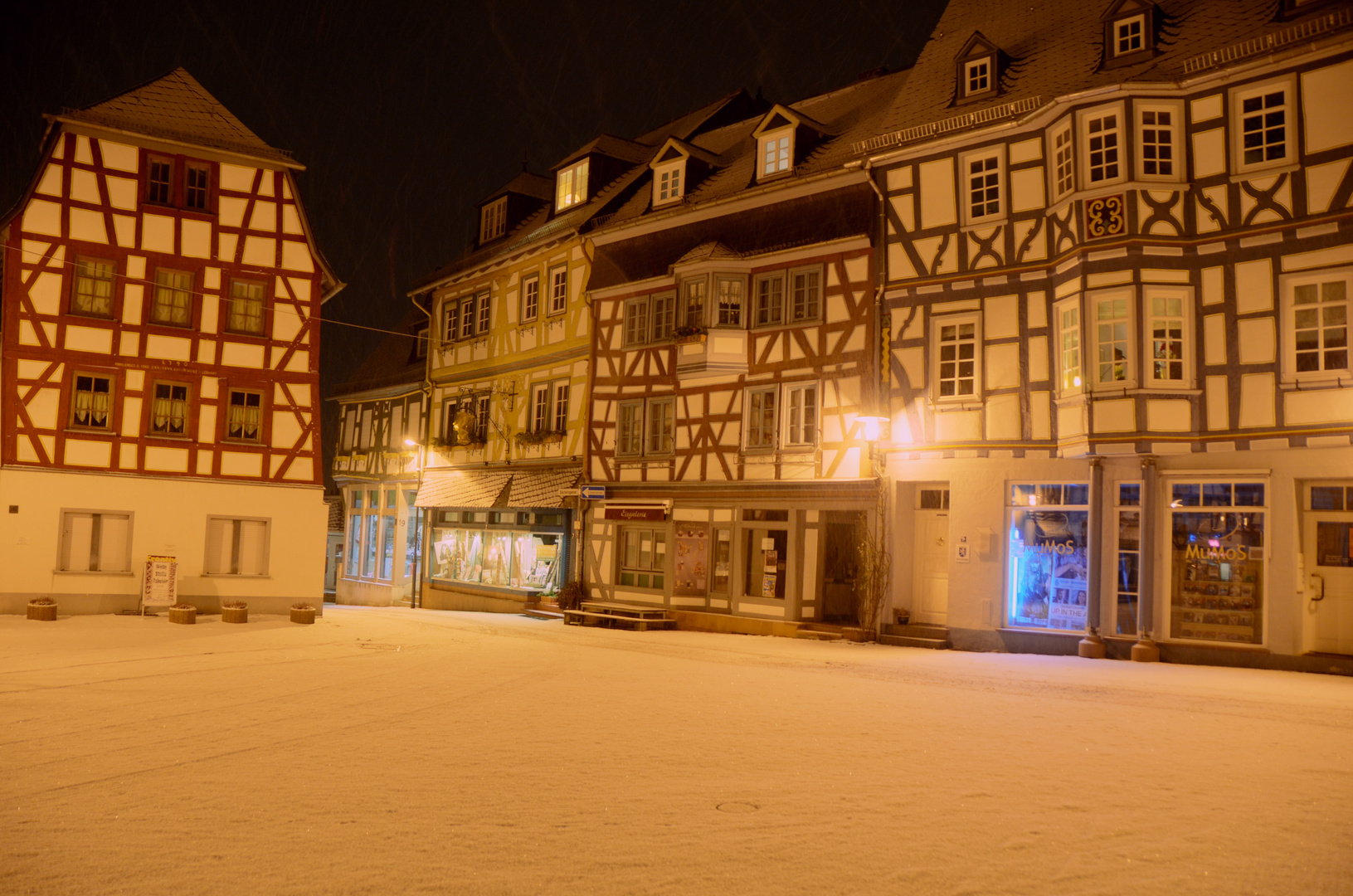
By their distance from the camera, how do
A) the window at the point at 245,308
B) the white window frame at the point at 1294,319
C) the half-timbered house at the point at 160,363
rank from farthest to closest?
the window at the point at 245,308
the half-timbered house at the point at 160,363
the white window frame at the point at 1294,319

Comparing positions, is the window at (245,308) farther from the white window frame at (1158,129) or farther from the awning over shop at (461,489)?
the white window frame at (1158,129)

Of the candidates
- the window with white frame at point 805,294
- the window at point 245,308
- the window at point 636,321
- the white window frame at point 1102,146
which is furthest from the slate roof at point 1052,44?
the window at point 245,308

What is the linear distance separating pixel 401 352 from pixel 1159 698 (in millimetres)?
30533

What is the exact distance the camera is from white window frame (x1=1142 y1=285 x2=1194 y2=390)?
1622 cm

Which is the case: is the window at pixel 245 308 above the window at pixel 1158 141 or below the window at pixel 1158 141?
below

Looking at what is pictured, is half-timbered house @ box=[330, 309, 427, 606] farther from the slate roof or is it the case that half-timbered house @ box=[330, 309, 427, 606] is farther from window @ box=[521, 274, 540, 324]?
the slate roof

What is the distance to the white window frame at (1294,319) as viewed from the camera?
14859mm

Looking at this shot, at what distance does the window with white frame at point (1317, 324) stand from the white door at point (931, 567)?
257 inches

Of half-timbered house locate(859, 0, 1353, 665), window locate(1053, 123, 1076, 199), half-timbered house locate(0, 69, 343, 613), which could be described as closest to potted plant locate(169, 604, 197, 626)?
half-timbered house locate(0, 69, 343, 613)

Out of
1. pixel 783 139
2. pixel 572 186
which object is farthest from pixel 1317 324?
pixel 572 186

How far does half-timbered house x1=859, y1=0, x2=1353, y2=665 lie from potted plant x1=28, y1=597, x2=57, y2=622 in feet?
55.0

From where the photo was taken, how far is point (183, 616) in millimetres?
21094

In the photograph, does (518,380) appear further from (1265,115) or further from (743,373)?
(1265,115)

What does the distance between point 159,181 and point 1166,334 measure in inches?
854
